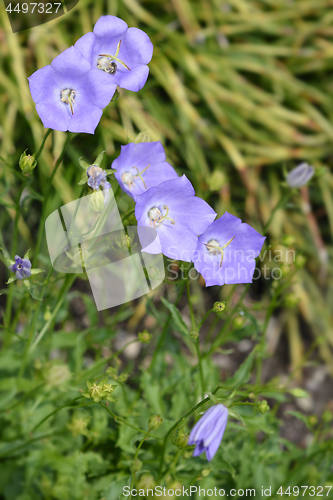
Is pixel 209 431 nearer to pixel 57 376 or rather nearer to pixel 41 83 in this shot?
pixel 57 376

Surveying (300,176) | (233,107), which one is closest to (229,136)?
(233,107)

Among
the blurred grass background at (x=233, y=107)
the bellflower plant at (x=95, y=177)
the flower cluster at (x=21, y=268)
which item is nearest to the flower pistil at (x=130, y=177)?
the bellflower plant at (x=95, y=177)

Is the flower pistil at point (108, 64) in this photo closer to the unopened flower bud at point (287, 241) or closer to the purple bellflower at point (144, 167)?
the purple bellflower at point (144, 167)

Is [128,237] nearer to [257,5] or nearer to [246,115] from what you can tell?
[246,115]

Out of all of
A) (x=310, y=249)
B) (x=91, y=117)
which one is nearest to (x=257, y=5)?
(x=310, y=249)

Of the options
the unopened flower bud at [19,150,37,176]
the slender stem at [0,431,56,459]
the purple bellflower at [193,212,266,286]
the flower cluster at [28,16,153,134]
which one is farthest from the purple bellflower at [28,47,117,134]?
the slender stem at [0,431,56,459]

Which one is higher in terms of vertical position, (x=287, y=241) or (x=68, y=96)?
(x=68, y=96)
